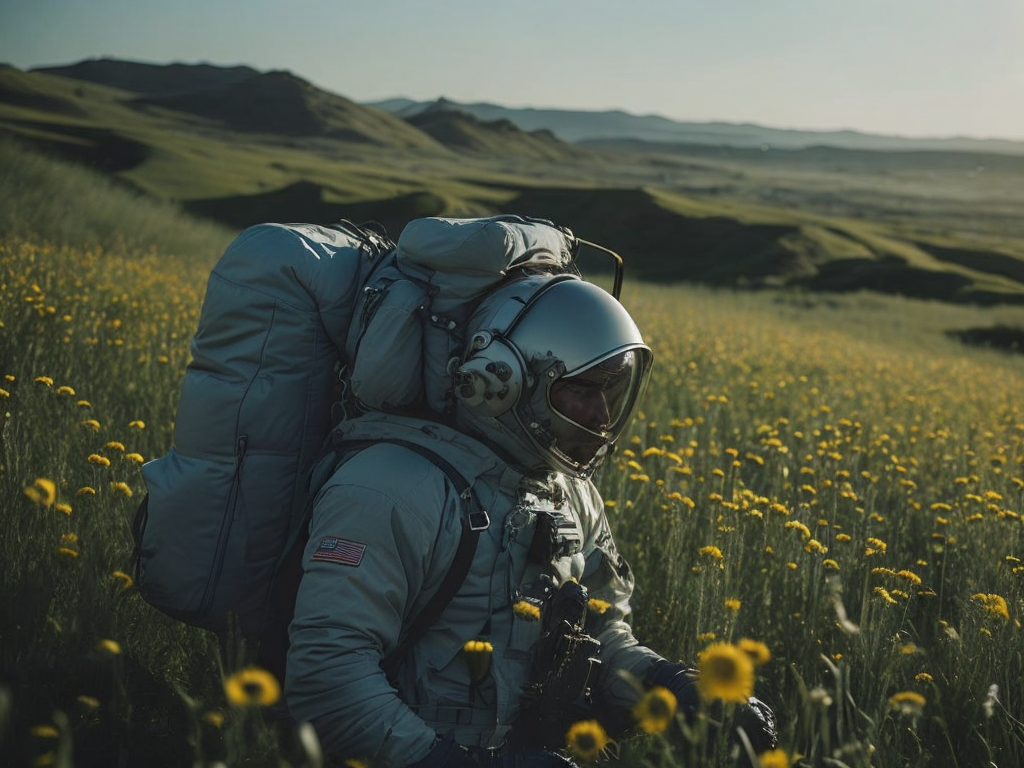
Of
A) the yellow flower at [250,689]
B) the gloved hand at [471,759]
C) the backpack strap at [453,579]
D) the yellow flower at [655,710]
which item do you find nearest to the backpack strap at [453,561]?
the backpack strap at [453,579]

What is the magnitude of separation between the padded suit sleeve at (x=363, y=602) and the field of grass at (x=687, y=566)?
0.15m

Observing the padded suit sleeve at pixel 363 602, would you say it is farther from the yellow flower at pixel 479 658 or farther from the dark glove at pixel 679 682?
the dark glove at pixel 679 682

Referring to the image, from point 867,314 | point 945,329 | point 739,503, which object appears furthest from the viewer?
point 867,314

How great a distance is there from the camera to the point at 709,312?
20.5 meters

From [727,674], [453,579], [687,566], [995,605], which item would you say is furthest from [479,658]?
[687,566]

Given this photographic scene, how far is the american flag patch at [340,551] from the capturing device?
242cm

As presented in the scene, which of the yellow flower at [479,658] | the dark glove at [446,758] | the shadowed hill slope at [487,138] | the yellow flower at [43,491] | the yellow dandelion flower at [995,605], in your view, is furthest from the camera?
the shadowed hill slope at [487,138]

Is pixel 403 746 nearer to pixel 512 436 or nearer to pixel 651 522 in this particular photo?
pixel 512 436

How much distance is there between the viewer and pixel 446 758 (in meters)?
2.32

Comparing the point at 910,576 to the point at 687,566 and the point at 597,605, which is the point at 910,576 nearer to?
the point at 687,566

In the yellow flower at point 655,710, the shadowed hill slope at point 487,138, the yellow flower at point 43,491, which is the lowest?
the yellow flower at point 655,710

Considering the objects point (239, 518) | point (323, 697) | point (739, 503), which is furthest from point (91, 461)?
point (739, 503)

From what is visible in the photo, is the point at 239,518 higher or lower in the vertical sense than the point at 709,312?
higher

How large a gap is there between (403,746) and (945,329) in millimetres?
25089
